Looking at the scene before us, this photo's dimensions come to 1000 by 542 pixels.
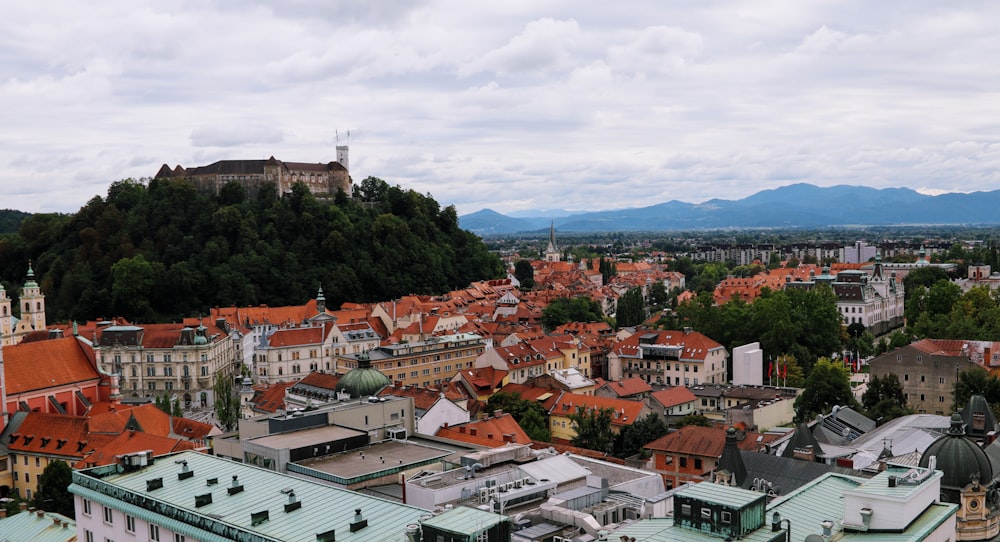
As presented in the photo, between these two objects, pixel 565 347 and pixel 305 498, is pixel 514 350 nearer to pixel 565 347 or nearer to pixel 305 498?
pixel 565 347

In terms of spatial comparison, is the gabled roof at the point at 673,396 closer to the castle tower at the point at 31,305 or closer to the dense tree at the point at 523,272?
the castle tower at the point at 31,305

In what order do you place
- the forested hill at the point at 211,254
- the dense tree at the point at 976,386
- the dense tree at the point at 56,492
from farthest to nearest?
the forested hill at the point at 211,254
the dense tree at the point at 976,386
the dense tree at the point at 56,492

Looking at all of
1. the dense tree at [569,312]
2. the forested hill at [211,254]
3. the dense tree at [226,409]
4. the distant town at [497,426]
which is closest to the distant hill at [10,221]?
the forested hill at [211,254]

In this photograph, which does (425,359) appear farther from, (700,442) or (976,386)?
(976,386)

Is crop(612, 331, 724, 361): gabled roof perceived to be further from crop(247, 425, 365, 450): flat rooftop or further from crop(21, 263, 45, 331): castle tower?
crop(21, 263, 45, 331): castle tower

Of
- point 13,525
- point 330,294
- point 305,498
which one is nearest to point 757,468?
point 305,498
